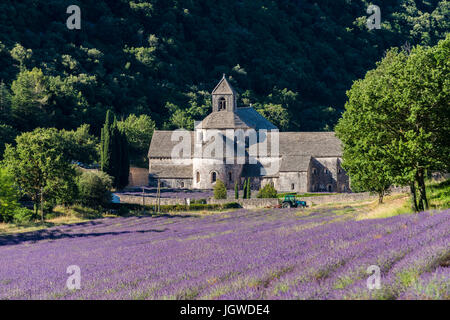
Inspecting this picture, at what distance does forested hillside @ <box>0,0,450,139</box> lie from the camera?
360 ft

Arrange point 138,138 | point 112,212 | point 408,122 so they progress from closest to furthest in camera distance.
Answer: point 408,122 < point 112,212 < point 138,138

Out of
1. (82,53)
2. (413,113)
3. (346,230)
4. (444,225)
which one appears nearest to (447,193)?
(413,113)

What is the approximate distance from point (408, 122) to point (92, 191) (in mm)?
39346

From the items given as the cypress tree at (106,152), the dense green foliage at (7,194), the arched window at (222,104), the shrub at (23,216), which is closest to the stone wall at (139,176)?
the arched window at (222,104)

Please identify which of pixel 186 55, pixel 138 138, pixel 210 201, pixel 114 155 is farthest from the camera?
pixel 186 55

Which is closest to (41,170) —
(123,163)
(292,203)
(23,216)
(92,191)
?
(23,216)

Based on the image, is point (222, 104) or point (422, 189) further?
point (222, 104)

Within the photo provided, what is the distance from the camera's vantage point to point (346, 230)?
1873 cm

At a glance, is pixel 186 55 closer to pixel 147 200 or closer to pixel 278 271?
pixel 147 200

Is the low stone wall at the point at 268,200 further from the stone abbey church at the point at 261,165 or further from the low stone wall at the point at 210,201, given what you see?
the stone abbey church at the point at 261,165

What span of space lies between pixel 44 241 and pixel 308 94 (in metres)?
136

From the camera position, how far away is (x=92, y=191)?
5938cm

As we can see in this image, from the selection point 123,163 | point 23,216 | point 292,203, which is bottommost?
point 23,216

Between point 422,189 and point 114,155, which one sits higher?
point 114,155
